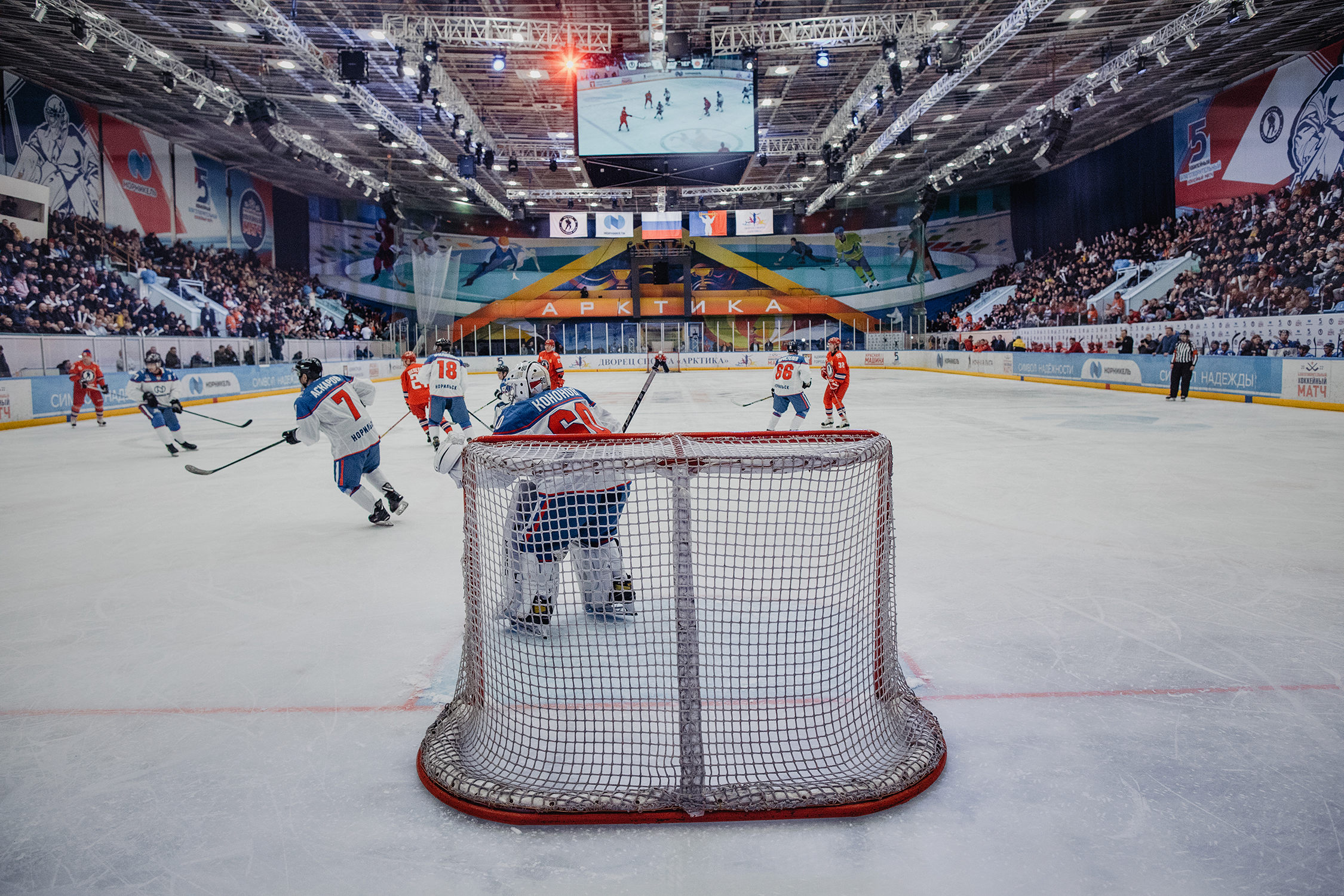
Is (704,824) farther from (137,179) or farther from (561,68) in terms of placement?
(137,179)

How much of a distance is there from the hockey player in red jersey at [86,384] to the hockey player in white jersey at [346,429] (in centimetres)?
1041

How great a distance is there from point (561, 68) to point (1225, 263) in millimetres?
Answer: 17865

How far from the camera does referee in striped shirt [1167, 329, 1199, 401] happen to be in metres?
15.5

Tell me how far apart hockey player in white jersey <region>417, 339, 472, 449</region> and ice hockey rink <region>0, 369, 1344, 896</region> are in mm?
3295

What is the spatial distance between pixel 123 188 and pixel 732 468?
27.3 meters

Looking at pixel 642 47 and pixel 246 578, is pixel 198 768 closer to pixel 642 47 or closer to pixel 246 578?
pixel 246 578

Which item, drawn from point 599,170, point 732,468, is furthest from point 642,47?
point 732,468

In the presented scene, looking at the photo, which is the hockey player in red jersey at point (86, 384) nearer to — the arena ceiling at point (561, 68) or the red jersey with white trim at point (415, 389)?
the arena ceiling at point (561, 68)

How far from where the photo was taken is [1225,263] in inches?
826

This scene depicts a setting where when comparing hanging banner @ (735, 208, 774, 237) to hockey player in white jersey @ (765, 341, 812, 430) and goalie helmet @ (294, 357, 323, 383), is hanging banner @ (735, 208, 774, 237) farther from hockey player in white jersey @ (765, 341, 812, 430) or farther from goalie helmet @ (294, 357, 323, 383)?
goalie helmet @ (294, 357, 323, 383)

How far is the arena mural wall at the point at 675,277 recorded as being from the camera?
39000mm

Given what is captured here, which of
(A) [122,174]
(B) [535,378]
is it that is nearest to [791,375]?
(B) [535,378]

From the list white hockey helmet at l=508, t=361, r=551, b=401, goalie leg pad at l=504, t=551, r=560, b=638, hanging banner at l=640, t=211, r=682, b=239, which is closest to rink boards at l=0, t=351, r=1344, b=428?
hanging banner at l=640, t=211, r=682, b=239

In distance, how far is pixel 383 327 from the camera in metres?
36.5
